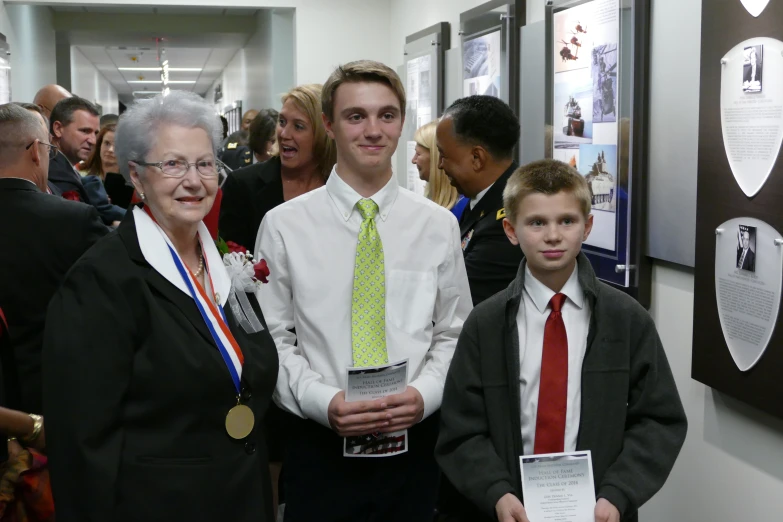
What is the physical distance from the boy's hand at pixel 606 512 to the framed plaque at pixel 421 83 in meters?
4.61

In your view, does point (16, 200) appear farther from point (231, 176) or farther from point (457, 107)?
point (457, 107)

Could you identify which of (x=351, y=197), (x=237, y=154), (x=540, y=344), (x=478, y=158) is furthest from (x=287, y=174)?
(x=237, y=154)

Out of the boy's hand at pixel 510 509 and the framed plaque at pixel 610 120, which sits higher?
the framed plaque at pixel 610 120

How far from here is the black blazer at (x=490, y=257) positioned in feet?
9.34

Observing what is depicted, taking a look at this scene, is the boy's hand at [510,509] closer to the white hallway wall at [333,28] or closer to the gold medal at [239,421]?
the gold medal at [239,421]

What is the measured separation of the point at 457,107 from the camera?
3.36 metres

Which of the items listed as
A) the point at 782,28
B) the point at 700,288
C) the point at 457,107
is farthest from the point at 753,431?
the point at 457,107

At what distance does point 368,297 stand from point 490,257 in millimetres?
676

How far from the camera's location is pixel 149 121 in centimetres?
190

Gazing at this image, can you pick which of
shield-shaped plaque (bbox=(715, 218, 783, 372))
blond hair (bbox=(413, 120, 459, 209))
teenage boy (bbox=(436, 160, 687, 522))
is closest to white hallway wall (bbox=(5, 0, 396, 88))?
blond hair (bbox=(413, 120, 459, 209))

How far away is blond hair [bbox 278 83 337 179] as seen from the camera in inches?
134

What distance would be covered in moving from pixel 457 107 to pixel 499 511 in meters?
1.76

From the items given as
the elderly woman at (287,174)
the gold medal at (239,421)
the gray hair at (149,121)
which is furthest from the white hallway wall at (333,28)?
the gold medal at (239,421)

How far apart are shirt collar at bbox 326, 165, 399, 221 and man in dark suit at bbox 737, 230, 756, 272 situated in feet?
3.74
